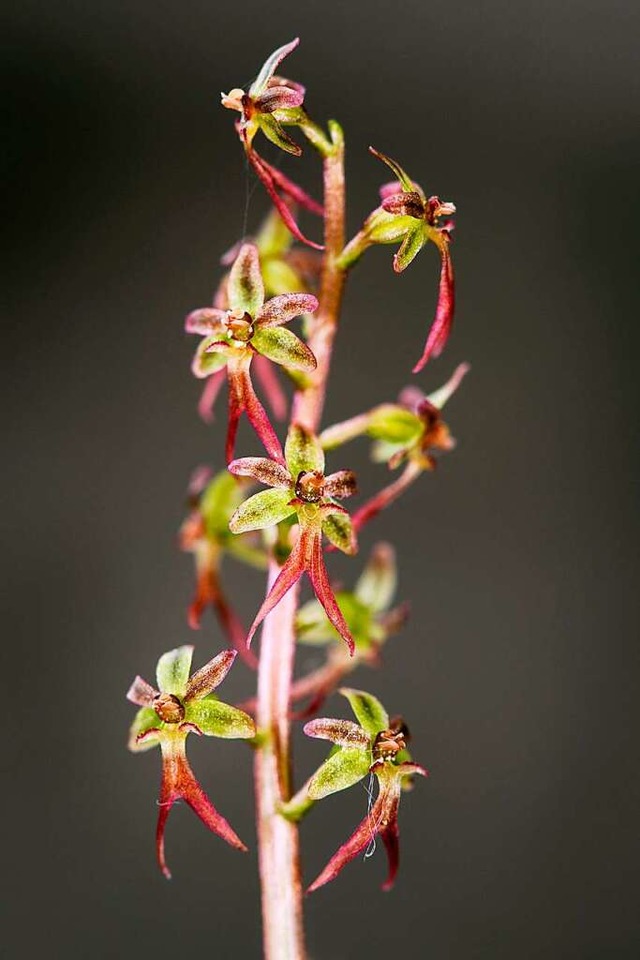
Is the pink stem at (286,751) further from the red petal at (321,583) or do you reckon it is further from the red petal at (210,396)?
Result: the red petal at (210,396)

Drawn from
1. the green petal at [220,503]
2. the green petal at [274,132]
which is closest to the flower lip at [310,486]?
the green petal at [274,132]

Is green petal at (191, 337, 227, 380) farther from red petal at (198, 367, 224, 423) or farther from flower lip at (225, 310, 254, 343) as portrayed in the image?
red petal at (198, 367, 224, 423)

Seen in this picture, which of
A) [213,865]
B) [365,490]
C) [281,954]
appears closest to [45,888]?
[213,865]

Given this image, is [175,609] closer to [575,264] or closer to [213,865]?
[213,865]

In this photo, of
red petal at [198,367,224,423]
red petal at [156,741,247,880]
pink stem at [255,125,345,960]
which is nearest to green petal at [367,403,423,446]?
pink stem at [255,125,345,960]

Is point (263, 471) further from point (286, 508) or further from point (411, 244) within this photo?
point (411, 244)
